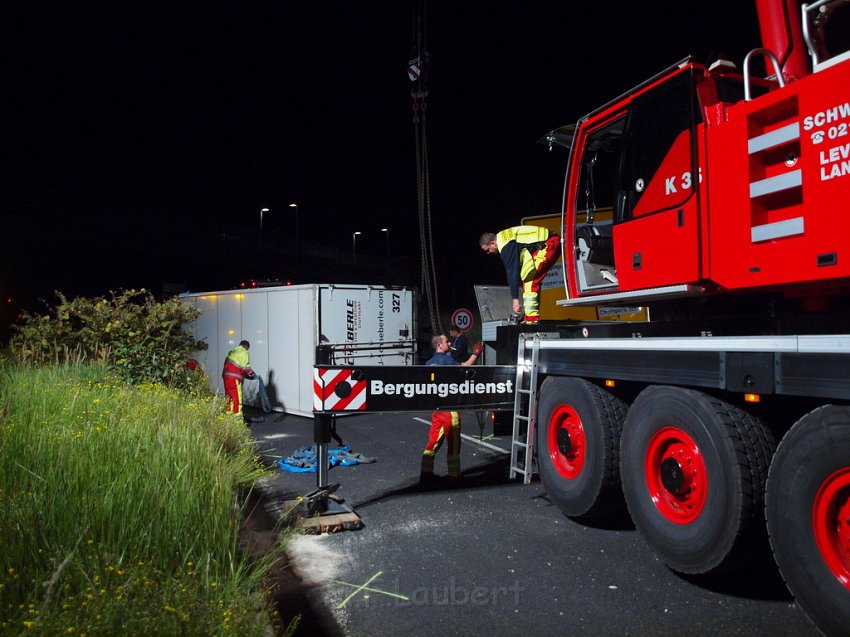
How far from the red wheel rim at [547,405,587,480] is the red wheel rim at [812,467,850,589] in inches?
90.7

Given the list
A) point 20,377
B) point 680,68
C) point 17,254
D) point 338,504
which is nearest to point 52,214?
point 17,254

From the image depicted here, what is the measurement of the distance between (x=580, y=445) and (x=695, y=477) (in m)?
1.42

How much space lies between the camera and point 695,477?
14.2ft

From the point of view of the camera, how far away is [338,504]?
6.03 meters

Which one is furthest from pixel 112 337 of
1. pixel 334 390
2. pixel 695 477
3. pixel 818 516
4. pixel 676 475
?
pixel 818 516

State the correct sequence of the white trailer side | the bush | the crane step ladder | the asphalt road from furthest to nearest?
the white trailer side → the bush → the crane step ladder → the asphalt road

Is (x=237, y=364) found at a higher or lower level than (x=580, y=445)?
higher

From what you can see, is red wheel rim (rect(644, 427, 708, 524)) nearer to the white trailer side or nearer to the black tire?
the black tire

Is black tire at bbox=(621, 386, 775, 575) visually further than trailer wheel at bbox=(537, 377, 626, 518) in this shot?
No

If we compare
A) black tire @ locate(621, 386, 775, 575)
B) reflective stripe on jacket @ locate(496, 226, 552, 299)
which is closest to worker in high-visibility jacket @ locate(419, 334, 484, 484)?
reflective stripe on jacket @ locate(496, 226, 552, 299)

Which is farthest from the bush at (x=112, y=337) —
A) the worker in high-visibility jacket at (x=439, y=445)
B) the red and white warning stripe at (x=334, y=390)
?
the red and white warning stripe at (x=334, y=390)

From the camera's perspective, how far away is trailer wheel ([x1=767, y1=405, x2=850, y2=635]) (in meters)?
3.19

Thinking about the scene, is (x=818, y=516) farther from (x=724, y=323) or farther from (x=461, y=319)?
(x=461, y=319)

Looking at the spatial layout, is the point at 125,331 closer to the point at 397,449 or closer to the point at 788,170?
the point at 397,449
